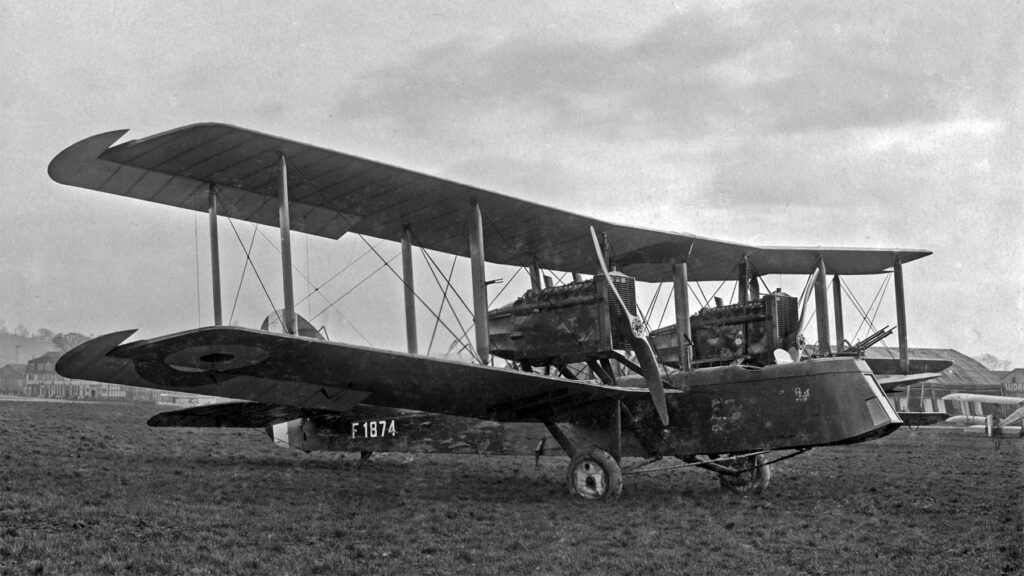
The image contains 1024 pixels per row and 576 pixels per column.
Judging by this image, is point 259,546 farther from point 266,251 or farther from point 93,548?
point 266,251

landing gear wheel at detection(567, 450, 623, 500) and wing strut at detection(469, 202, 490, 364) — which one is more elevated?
wing strut at detection(469, 202, 490, 364)

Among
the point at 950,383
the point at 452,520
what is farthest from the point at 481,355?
the point at 950,383

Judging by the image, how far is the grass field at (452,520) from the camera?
5.54 metres

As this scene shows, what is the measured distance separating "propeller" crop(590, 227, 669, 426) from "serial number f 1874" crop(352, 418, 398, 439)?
4.27 metres

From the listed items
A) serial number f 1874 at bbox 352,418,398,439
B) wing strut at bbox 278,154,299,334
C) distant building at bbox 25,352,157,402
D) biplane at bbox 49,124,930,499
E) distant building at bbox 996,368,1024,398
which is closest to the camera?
biplane at bbox 49,124,930,499

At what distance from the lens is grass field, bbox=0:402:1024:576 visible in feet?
18.2

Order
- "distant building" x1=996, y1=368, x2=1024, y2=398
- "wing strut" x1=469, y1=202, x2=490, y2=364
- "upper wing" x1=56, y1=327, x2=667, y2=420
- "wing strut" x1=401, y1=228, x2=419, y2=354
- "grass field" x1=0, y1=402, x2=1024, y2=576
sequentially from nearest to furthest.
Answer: "grass field" x1=0, y1=402, x2=1024, y2=576, "upper wing" x1=56, y1=327, x2=667, y2=420, "wing strut" x1=469, y1=202, x2=490, y2=364, "wing strut" x1=401, y1=228, x2=419, y2=354, "distant building" x1=996, y1=368, x2=1024, y2=398

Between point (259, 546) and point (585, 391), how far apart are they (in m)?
4.47

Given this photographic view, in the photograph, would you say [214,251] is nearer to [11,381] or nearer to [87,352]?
[87,352]

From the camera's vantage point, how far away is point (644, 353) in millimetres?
9156

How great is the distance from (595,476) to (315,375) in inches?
131

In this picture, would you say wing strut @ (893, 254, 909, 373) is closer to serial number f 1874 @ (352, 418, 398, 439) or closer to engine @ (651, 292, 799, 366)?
engine @ (651, 292, 799, 366)

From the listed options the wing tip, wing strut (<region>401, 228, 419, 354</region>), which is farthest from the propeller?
the wing tip

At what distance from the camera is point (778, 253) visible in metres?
13.3
